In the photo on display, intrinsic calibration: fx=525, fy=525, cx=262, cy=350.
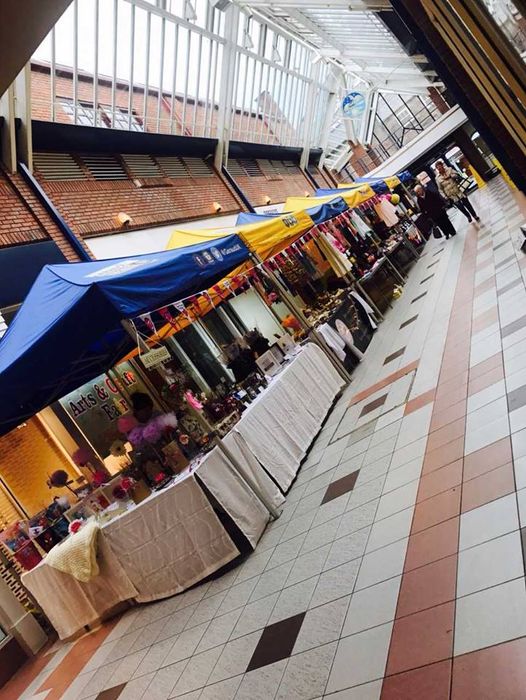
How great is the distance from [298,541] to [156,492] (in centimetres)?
141

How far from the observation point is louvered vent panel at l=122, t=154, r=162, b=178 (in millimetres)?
11984

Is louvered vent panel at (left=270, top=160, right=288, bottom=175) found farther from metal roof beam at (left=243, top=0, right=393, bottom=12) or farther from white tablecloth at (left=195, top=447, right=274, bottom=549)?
white tablecloth at (left=195, top=447, right=274, bottom=549)

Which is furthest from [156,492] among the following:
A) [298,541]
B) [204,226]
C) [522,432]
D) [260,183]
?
[260,183]

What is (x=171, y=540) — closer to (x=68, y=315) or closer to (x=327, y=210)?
(x=68, y=315)

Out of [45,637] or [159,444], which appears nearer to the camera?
[159,444]

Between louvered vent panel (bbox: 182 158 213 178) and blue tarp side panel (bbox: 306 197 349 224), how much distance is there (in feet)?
14.8

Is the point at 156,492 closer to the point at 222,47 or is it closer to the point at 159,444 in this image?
the point at 159,444

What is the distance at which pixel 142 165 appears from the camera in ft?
40.5

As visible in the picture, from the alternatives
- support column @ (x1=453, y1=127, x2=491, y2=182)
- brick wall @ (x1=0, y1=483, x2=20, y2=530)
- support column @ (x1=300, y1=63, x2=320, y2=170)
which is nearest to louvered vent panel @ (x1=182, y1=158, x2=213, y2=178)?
support column @ (x1=300, y1=63, x2=320, y2=170)

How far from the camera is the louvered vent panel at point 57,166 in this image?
9672 mm

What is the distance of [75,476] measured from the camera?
890 centimetres

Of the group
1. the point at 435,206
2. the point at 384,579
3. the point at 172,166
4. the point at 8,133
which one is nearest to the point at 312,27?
the point at 172,166

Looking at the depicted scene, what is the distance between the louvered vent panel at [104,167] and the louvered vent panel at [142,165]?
32 centimetres

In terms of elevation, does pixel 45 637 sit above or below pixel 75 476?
below
